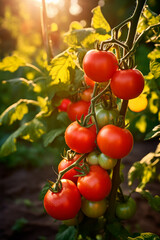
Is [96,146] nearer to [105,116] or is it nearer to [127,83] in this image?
[105,116]

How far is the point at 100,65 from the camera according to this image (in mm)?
703

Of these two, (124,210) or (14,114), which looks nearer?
(124,210)

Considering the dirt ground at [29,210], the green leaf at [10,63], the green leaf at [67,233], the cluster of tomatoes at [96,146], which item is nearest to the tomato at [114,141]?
the cluster of tomatoes at [96,146]

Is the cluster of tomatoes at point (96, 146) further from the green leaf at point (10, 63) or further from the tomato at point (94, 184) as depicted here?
the green leaf at point (10, 63)

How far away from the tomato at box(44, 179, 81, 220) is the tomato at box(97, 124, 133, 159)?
17cm

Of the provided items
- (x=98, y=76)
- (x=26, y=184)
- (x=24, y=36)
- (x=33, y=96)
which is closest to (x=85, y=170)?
(x=98, y=76)

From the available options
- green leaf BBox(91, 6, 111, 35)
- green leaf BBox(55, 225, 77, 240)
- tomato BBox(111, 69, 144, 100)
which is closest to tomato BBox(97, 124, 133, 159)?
tomato BBox(111, 69, 144, 100)

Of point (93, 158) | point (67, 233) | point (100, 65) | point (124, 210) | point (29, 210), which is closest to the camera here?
point (100, 65)

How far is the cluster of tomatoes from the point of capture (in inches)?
28.5

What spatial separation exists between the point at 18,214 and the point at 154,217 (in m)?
1.39

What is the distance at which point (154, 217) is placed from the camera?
2.36m

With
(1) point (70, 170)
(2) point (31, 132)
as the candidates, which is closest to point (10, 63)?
(2) point (31, 132)

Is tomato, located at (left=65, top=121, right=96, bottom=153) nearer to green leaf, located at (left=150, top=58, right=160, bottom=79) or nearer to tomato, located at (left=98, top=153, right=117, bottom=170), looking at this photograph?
tomato, located at (left=98, top=153, right=117, bottom=170)

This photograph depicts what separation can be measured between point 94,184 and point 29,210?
212cm
